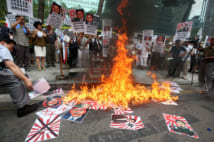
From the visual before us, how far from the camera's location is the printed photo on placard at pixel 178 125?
2.20m

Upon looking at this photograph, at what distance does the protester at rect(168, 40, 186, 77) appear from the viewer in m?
6.53

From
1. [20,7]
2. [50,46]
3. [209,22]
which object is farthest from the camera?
[209,22]

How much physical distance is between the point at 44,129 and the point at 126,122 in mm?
1593

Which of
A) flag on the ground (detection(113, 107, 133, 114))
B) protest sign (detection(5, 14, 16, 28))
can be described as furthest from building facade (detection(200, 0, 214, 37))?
protest sign (detection(5, 14, 16, 28))

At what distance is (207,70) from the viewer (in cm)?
451

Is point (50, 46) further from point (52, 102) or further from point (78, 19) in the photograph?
point (52, 102)

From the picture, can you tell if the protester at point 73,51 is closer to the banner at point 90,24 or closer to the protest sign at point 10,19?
the banner at point 90,24

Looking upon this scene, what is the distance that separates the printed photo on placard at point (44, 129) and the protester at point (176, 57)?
6736mm

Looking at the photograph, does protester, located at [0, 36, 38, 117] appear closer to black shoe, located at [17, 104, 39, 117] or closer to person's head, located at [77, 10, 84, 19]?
black shoe, located at [17, 104, 39, 117]

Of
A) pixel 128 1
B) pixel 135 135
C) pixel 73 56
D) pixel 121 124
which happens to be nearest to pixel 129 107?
pixel 121 124

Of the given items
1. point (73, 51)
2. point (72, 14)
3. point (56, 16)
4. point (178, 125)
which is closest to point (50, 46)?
point (73, 51)

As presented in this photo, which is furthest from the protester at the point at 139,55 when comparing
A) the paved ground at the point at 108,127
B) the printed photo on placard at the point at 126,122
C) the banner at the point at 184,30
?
the printed photo on placard at the point at 126,122

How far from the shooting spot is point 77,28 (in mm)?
4348

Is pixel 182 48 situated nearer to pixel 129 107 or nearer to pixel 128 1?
pixel 128 1
